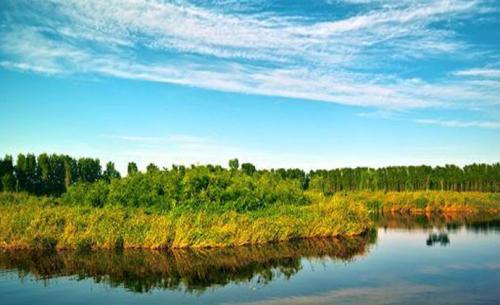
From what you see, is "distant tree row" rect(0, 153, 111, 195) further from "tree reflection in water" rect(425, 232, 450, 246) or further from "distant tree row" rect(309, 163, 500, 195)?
"tree reflection in water" rect(425, 232, 450, 246)

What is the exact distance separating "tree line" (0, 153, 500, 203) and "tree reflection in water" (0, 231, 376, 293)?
7843 mm

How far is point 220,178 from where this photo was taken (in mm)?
34625

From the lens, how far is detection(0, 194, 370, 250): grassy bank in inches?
991

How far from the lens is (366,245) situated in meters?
29.4

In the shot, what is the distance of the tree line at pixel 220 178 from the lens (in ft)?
110

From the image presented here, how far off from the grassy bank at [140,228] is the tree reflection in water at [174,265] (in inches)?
28.9

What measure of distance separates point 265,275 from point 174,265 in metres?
4.21

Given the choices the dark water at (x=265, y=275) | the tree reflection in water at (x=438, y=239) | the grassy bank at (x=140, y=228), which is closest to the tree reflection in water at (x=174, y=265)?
the dark water at (x=265, y=275)

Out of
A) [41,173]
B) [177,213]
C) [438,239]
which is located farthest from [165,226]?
[41,173]

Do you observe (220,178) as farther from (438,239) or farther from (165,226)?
(438,239)

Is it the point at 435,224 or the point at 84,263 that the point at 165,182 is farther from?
the point at 435,224

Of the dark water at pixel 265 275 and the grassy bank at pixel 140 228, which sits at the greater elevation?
the grassy bank at pixel 140 228

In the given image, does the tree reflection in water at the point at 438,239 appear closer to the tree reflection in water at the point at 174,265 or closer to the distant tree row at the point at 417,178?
the tree reflection in water at the point at 174,265

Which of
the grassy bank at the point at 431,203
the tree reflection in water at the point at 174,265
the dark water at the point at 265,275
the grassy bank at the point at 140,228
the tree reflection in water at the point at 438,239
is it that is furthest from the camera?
the grassy bank at the point at 431,203
